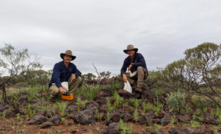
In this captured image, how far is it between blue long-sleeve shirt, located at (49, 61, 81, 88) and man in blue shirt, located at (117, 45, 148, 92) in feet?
6.83

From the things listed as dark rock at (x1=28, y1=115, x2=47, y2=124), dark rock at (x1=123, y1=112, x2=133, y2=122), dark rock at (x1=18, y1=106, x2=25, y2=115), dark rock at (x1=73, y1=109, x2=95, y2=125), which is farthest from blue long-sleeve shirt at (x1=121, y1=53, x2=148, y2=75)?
dark rock at (x1=18, y1=106, x2=25, y2=115)

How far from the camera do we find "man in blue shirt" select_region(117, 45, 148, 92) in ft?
20.1

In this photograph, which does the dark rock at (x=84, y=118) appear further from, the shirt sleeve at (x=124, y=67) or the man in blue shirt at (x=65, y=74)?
the shirt sleeve at (x=124, y=67)

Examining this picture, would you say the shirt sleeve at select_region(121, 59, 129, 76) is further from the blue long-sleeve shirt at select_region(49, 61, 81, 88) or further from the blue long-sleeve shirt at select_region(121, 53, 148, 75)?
the blue long-sleeve shirt at select_region(49, 61, 81, 88)

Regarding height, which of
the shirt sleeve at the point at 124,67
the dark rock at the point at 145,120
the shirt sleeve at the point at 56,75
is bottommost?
the dark rock at the point at 145,120

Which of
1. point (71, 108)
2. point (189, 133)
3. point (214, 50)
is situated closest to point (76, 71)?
point (71, 108)

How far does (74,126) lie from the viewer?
368 centimetres

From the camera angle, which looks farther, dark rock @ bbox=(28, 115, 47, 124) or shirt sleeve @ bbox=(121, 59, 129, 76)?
shirt sleeve @ bbox=(121, 59, 129, 76)

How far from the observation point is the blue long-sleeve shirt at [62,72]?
591 centimetres

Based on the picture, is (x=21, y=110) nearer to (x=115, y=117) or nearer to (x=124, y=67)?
(x=115, y=117)

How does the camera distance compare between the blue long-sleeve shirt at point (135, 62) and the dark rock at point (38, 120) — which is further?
the blue long-sleeve shirt at point (135, 62)

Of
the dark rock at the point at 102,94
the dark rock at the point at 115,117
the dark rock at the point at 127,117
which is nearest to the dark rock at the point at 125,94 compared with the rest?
the dark rock at the point at 102,94

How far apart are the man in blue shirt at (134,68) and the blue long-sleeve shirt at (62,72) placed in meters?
2.08

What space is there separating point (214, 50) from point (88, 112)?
671 cm
